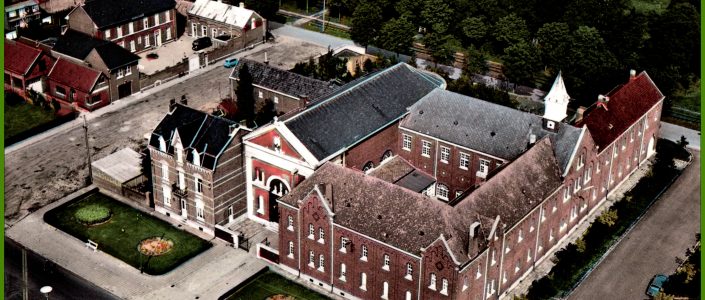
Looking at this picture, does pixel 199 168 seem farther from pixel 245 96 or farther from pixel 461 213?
pixel 461 213

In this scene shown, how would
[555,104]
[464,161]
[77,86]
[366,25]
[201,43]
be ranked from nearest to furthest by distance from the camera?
[555,104] → [464,161] → [77,86] → [366,25] → [201,43]

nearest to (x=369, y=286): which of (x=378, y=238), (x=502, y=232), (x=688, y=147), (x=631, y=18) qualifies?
(x=378, y=238)

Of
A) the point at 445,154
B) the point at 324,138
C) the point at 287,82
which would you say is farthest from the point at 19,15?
the point at 445,154

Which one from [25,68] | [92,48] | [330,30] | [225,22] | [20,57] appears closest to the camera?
[92,48]

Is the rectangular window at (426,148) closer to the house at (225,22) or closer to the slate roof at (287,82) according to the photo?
the slate roof at (287,82)

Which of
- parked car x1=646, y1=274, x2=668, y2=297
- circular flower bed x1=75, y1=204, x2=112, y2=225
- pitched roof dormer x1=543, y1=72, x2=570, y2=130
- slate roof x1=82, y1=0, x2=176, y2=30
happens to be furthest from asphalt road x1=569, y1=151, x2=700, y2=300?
slate roof x1=82, y1=0, x2=176, y2=30

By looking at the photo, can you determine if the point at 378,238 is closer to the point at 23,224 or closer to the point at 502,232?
the point at 502,232
